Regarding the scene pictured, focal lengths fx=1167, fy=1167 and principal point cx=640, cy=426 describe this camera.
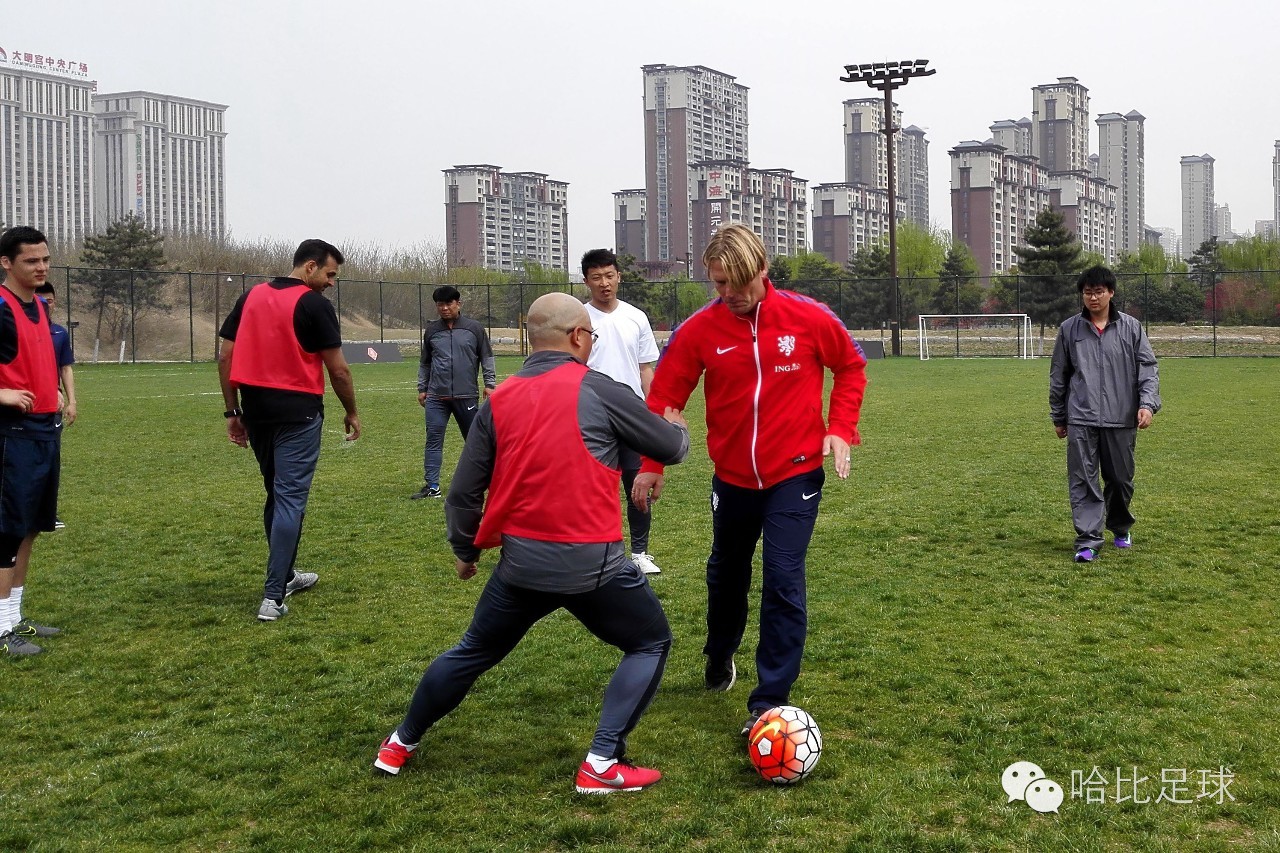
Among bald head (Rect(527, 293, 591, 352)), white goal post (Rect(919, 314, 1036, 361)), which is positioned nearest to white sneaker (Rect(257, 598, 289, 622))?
bald head (Rect(527, 293, 591, 352))

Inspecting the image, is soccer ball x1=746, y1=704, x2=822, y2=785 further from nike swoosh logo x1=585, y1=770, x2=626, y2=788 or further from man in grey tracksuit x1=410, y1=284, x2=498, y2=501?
man in grey tracksuit x1=410, y1=284, x2=498, y2=501

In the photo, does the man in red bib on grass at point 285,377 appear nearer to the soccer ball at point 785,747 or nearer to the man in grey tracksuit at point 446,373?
the soccer ball at point 785,747

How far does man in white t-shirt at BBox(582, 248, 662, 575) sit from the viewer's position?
7145 mm

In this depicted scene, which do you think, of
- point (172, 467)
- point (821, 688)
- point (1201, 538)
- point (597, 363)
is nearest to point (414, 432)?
point (172, 467)

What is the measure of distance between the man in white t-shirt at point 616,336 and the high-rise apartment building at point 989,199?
5102 inches

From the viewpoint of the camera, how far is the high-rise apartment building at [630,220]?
168m

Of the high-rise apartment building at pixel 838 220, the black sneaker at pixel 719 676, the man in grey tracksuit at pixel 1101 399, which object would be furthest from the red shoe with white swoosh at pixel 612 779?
the high-rise apartment building at pixel 838 220

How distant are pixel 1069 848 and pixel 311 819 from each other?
7.82 ft

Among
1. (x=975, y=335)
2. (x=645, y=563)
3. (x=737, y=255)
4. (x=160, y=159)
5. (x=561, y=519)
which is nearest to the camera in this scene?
(x=561, y=519)

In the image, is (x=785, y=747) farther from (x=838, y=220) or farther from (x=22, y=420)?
(x=838, y=220)

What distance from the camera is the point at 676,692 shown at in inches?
200

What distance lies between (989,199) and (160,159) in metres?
122

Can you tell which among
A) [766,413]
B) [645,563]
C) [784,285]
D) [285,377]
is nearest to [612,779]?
[766,413]

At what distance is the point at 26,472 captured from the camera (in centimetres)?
590
